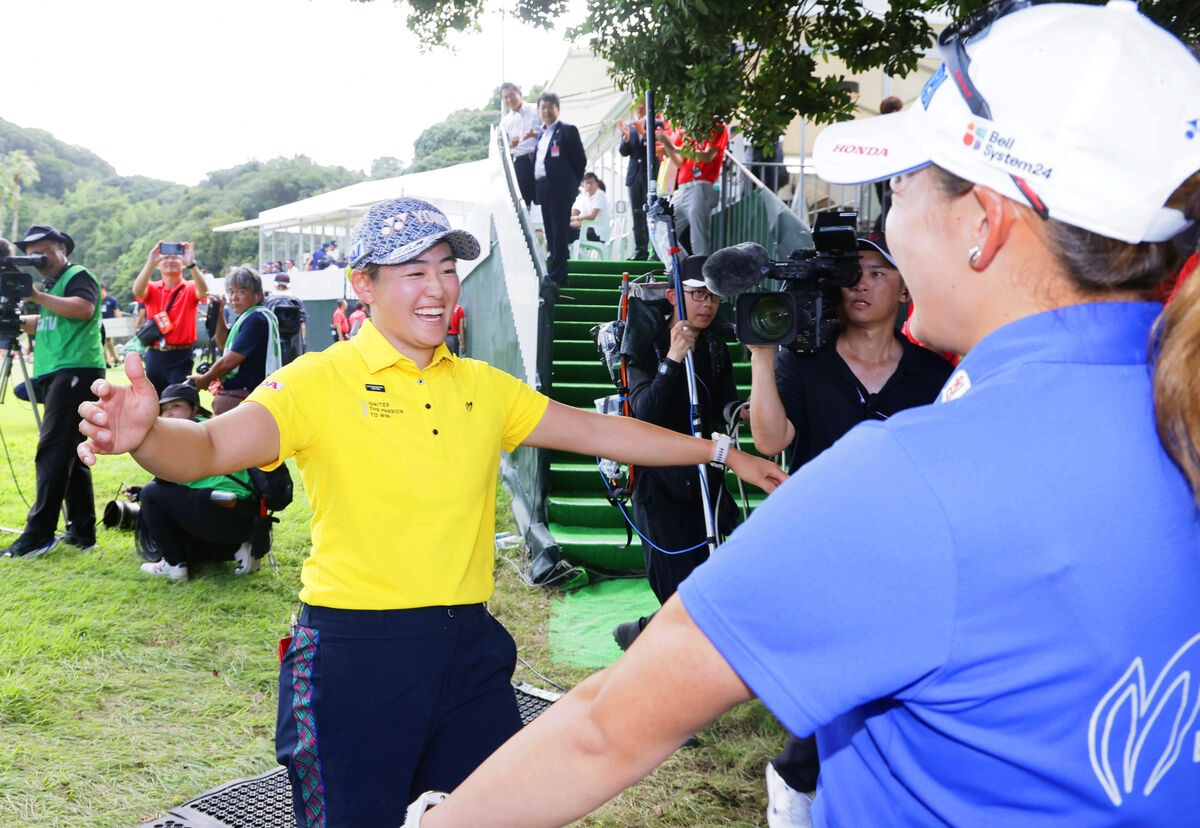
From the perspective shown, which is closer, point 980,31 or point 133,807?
point 980,31

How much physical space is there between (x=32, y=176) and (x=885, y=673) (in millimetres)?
105358

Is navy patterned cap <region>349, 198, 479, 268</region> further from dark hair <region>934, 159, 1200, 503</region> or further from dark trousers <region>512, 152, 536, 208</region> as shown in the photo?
dark trousers <region>512, 152, 536, 208</region>

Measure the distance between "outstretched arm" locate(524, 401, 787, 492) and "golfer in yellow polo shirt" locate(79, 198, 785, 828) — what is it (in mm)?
178

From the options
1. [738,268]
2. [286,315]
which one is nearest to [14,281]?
[286,315]

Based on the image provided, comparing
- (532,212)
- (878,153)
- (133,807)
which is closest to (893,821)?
(878,153)

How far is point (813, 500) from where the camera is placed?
0.81 m

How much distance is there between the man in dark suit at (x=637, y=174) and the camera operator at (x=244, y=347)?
491 cm

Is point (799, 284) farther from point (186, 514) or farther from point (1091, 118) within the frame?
point (186, 514)

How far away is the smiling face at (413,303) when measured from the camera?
2.61 meters

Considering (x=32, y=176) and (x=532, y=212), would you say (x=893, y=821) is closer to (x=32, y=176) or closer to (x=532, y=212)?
(x=532, y=212)

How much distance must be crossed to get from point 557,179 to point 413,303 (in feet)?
25.6

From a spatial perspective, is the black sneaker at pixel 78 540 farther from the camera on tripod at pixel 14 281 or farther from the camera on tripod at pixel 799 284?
the camera on tripod at pixel 799 284

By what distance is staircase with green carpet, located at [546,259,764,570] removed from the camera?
22.7ft

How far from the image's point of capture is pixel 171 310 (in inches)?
346
